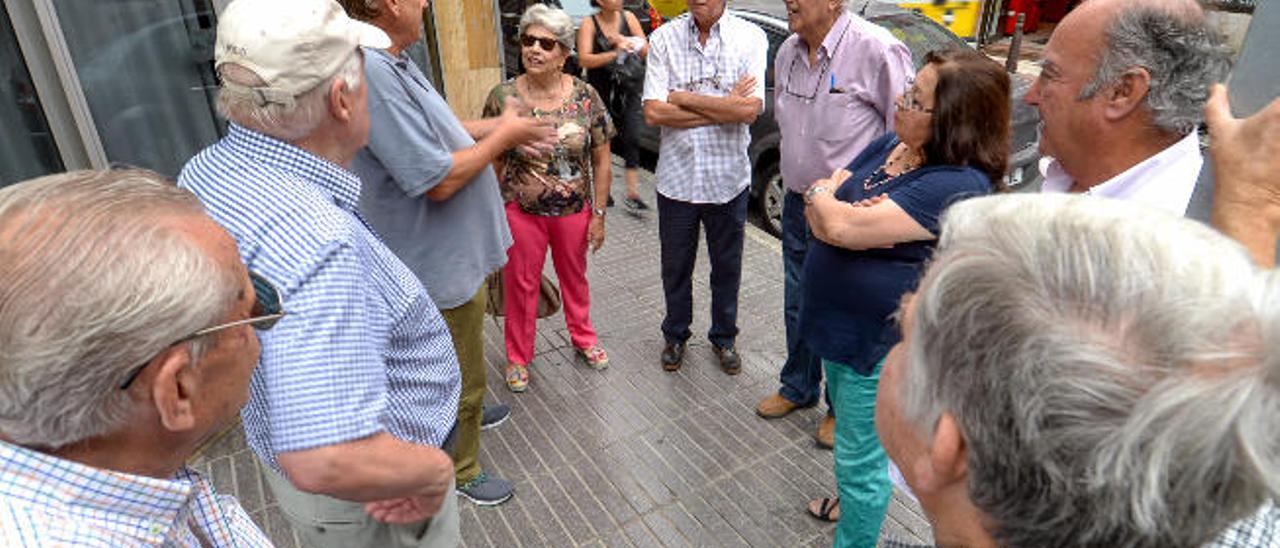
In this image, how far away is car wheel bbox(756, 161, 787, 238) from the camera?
19.5 ft

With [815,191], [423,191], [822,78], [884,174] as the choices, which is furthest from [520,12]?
[884,174]

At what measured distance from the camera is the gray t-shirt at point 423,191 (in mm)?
2250

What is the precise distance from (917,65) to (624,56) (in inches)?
97.6

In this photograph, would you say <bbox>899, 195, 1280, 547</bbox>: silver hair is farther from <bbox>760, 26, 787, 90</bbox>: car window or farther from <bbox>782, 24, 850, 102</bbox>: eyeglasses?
<bbox>760, 26, 787, 90</bbox>: car window

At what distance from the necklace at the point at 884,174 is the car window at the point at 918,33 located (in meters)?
3.75

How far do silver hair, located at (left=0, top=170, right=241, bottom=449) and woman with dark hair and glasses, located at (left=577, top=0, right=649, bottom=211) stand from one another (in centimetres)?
547

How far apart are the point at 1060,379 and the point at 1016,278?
0.13m

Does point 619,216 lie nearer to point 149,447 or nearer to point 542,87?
point 542,87

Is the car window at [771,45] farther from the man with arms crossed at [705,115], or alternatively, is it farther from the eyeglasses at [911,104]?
the eyeglasses at [911,104]

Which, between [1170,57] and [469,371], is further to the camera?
[469,371]

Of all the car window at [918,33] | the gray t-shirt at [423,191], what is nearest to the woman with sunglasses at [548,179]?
the gray t-shirt at [423,191]

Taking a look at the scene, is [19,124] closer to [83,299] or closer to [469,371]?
[469,371]

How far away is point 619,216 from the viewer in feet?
20.6

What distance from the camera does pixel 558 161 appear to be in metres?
3.48
